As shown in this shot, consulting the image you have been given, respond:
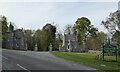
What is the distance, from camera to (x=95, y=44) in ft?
346

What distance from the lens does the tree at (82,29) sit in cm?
10362

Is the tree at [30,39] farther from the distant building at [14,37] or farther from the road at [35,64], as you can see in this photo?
the road at [35,64]

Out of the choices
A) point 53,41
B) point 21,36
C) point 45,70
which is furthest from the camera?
point 21,36

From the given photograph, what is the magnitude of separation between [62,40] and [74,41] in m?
9.91

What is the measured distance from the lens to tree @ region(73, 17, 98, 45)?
104 m

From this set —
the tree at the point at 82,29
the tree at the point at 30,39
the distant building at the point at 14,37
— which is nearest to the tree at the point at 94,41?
the tree at the point at 82,29

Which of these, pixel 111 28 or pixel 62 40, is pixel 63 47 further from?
pixel 111 28

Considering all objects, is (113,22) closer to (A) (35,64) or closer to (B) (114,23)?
(B) (114,23)

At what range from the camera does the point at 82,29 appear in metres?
Result: 104

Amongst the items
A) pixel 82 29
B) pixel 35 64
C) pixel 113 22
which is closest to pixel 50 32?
pixel 82 29

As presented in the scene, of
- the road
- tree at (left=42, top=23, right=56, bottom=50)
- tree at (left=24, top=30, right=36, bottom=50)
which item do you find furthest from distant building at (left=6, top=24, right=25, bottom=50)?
the road

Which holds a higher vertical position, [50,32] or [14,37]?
[50,32]

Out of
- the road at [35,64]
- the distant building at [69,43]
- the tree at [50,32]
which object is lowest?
the road at [35,64]

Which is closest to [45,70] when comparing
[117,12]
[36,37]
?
[117,12]
